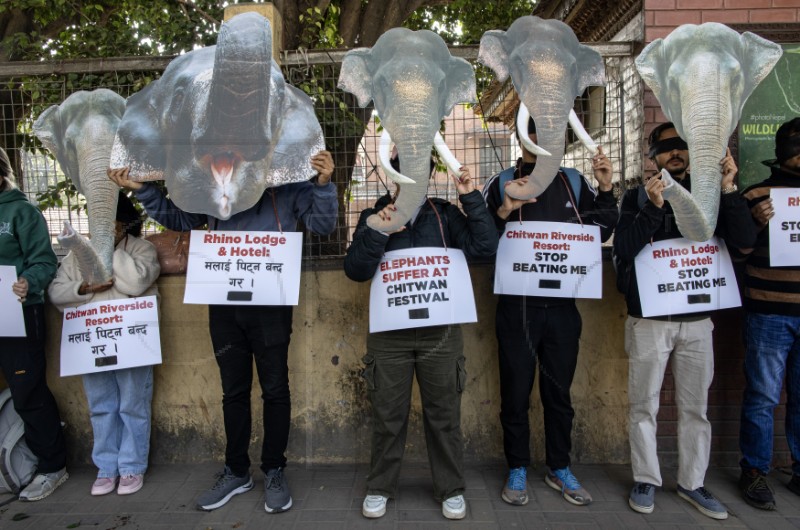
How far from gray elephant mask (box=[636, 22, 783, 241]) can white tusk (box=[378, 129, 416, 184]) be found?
50.6 inches

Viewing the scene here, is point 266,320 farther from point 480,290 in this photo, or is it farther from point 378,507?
point 480,290

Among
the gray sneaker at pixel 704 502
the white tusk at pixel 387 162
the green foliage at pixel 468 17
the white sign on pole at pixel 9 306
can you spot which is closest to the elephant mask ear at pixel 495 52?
the white tusk at pixel 387 162

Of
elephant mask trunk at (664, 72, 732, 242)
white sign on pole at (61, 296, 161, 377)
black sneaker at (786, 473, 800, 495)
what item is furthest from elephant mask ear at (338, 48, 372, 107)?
black sneaker at (786, 473, 800, 495)

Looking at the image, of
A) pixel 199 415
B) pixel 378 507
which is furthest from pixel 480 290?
pixel 199 415

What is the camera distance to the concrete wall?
402 centimetres

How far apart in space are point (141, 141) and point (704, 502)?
12.1 feet

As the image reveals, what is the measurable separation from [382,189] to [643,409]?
2.06 m

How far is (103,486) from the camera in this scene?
368cm

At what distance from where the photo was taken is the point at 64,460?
12.6 feet

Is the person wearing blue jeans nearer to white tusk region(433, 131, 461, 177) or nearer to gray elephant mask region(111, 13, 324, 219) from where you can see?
white tusk region(433, 131, 461, 177)

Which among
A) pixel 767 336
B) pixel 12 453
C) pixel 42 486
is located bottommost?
pixel 42 486

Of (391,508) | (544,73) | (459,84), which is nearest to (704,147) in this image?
(544,73)

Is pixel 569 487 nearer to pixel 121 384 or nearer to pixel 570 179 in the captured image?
pixel 570 179

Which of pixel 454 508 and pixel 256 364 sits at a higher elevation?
pixel 256 364
